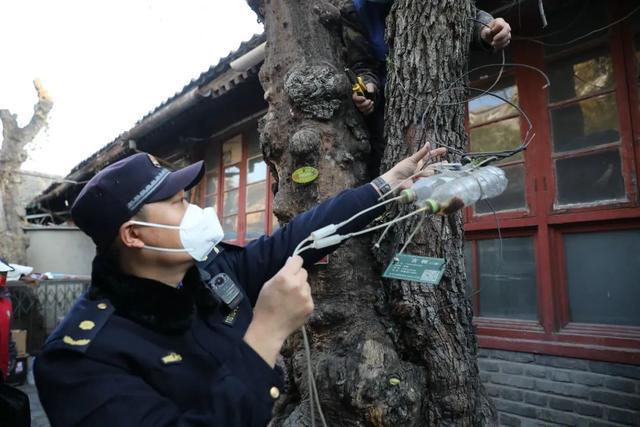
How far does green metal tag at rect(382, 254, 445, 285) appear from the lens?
1.47 m

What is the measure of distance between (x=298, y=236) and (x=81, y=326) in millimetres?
879

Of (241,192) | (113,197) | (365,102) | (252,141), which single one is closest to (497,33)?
(365,102)

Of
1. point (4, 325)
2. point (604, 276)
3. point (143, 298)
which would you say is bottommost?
point (4, 325)

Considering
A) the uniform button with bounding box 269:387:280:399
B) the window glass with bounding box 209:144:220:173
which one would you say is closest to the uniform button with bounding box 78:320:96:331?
the uniform button with bounding box 269:387:280:399

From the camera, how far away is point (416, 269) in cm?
153

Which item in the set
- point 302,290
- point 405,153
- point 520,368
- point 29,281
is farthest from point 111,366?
point 29,281

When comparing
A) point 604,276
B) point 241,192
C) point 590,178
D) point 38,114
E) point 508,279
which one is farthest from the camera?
point 38,114

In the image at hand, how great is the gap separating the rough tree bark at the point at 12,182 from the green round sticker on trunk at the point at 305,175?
10.2 m

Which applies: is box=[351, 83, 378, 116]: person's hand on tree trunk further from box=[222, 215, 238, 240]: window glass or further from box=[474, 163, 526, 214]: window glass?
box=[222, 215, 238, 240]: window glass

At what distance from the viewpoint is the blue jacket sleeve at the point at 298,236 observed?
1.75 metres

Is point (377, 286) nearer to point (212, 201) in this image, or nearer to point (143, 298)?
point (143, 298)

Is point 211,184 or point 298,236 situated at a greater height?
point 211,184

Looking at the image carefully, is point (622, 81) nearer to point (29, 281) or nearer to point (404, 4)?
point (404, 4)

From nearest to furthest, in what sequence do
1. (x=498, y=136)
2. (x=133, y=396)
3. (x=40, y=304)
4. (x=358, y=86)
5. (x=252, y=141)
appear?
(x=133, y=396)
(x=358, y=86)
(x=498, y=136)
(x=252, y=141)
(x=40, y=304)
